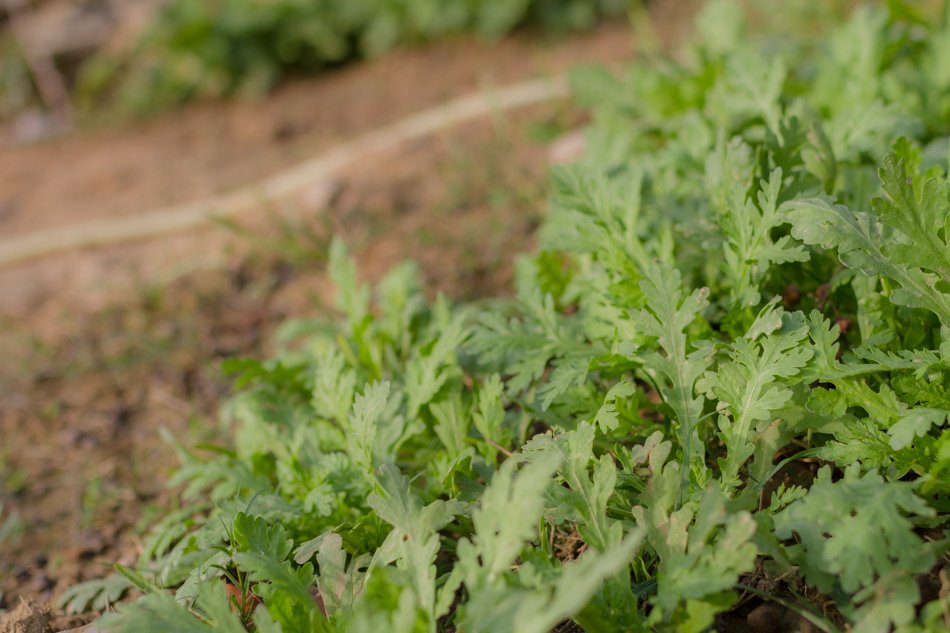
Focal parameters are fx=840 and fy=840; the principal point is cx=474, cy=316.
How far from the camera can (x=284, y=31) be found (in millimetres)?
5629

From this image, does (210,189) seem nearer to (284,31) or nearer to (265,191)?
(265,191)

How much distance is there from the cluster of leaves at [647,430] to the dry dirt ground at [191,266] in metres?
0.59

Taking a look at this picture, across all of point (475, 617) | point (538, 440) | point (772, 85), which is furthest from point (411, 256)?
point (475, 617)

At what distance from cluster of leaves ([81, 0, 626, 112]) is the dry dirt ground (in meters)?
0.19

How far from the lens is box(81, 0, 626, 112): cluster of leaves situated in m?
5.32

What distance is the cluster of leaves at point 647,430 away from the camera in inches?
57.5

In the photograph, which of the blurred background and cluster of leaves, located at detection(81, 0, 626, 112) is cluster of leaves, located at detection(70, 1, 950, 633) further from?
cluster of leaves, located at detection(81, 0, 626, 112)

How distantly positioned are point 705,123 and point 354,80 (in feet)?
11.4

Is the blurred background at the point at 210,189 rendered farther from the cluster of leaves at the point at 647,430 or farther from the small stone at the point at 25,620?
the cluster of leaves at the point at 647,430

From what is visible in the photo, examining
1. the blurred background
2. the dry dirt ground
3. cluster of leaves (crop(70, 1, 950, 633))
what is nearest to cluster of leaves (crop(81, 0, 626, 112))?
the blurred background

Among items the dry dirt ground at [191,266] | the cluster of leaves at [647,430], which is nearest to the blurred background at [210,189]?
the dry dirt ground at [191,266]

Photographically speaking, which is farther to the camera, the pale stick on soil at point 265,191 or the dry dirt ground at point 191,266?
the pale stick on soil at point 265,191

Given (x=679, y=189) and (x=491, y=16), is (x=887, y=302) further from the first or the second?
(x=491, y=16)

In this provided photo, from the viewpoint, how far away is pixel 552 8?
17.5ft
